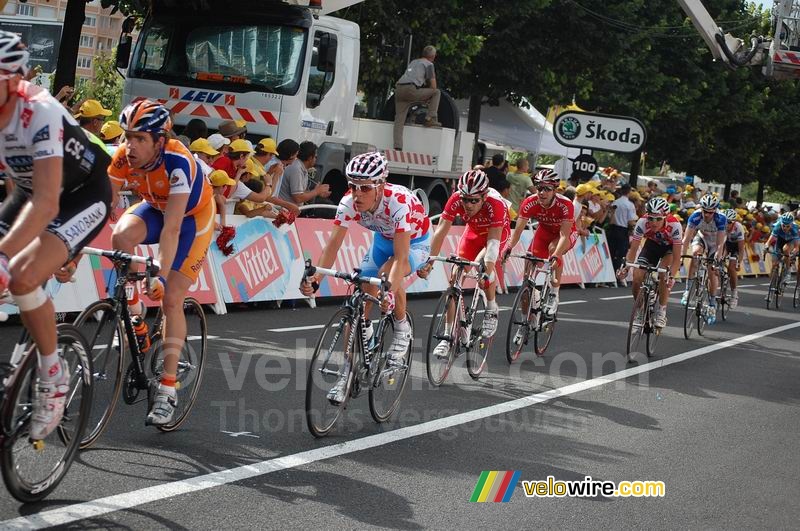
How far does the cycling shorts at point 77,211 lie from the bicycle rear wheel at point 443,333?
4.56m

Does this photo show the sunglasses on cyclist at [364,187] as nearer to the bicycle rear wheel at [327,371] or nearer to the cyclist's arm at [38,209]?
the bicycle rear wheel at [327,371]

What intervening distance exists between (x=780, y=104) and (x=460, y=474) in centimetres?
5151

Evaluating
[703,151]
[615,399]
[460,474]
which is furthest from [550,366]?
[703,151]

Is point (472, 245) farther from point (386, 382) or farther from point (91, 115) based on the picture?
point (91, 115)

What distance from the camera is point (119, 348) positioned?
260 inches

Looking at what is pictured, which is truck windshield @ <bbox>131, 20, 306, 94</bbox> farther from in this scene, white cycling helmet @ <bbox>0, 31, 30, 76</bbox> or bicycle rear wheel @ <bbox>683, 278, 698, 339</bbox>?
white cycling helmet @ <bbox>0, 31, 30, 76</bbox>

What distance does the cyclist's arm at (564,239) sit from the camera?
41.8 feet

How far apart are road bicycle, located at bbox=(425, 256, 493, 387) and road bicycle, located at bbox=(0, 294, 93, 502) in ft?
14.3

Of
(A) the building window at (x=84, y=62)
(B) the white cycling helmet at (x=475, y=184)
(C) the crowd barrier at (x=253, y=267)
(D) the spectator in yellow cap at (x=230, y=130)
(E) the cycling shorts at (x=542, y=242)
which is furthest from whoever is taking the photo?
(A) the building window at (x=84, y=62)

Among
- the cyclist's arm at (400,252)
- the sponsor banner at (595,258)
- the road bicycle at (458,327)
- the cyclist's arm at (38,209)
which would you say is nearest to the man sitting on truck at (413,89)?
the sponsor banner at (595,258)

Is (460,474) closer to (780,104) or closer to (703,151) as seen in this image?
(703,151)

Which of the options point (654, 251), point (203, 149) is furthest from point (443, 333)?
point (654, 251)

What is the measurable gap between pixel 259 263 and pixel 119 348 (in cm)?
755

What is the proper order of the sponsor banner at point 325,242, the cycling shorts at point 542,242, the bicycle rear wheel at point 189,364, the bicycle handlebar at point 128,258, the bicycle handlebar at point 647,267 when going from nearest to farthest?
the bicycle handlebar at point 128,258, the bicycle rear wheel at point 189,364, the bicycle handlebar at point 647,267, the cycling shorts at point 542,242, the sponsor banner at point 325,242
